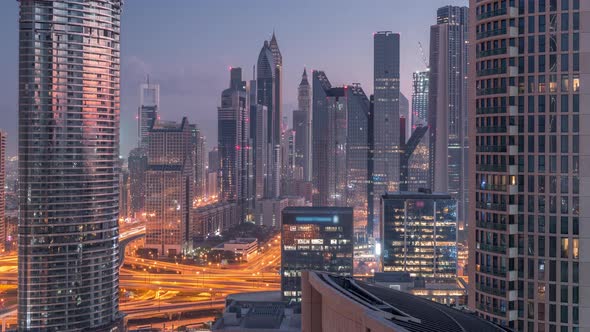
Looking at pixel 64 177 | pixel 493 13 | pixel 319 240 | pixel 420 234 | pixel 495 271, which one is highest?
pixel 493 13

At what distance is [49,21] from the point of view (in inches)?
3066

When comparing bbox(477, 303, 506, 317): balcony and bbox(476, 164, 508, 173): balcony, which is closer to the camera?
bbox(477, 303, 506, 317): balcony

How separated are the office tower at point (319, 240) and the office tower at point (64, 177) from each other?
101 ft

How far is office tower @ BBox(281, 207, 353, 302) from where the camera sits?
340 ft

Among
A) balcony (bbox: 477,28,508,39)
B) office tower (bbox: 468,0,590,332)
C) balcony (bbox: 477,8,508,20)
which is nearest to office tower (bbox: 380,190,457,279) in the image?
office tower (bbox: 468,0,590,332)

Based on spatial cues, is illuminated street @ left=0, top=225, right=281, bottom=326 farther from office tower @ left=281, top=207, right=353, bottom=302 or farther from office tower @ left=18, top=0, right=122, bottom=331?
office tower @ left=18, top=0, right=122, bottom=331

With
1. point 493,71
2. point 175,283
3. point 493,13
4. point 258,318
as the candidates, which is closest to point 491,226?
point 493,71

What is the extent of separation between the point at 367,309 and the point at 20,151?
71.9 metres

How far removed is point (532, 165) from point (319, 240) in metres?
74.2

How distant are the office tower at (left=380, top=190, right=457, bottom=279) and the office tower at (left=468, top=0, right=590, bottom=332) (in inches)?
3394

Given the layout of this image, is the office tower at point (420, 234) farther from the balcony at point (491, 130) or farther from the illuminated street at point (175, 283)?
the balcony at point (491, 130)

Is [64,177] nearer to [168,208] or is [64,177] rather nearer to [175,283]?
[175,283]

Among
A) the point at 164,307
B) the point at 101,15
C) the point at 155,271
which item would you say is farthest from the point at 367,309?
the point at 155,271

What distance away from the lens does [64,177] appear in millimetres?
77875
